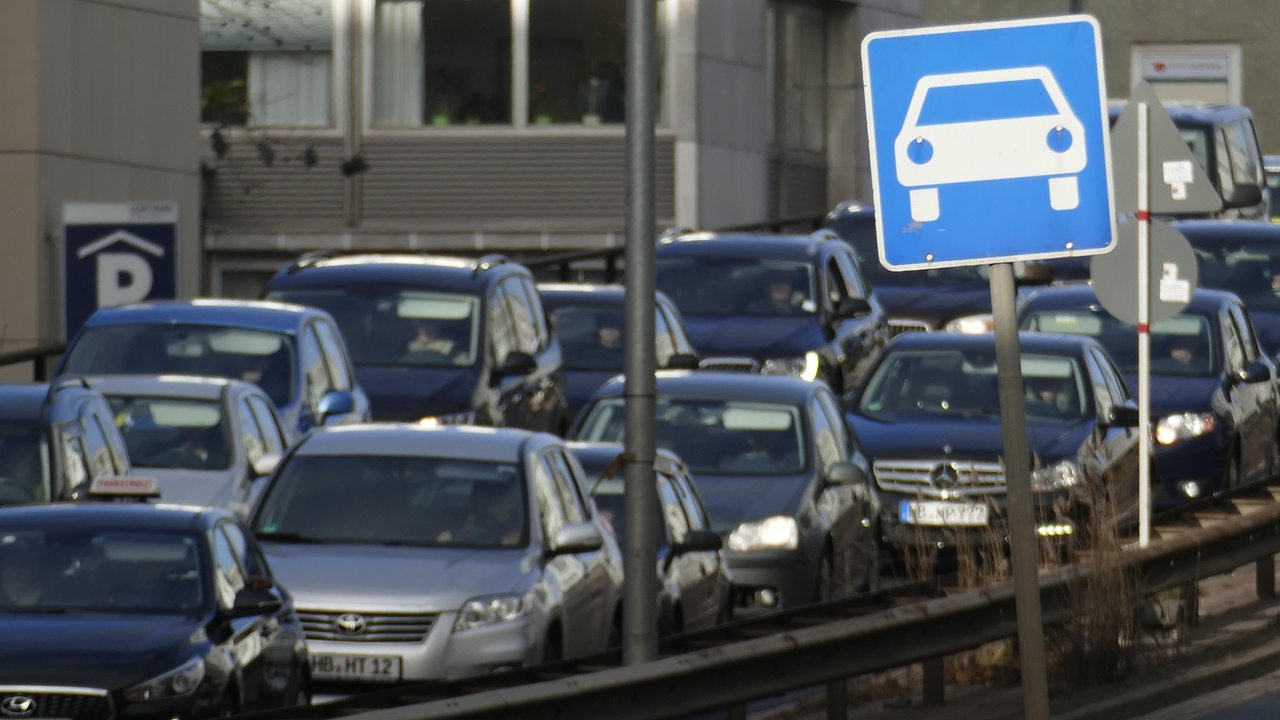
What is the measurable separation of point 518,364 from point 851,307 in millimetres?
4566

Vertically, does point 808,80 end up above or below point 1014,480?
above

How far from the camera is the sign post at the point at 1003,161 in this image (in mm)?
7906

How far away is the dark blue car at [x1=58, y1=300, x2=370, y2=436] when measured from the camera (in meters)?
19.5

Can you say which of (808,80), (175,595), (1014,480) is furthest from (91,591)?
(808,80)

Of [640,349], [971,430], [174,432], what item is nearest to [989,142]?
[640,349]

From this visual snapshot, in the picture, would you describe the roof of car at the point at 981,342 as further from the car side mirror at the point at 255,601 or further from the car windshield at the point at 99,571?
the car windshield at the point at 99,571

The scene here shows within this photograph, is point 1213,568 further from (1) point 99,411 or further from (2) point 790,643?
(1) point 99,411

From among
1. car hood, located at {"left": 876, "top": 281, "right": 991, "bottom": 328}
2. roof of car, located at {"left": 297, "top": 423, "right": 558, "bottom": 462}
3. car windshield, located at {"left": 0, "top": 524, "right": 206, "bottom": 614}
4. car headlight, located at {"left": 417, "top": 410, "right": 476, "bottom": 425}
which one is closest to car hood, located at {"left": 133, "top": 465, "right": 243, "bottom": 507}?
roof of car, located at {"left": 297, "top": 423, "right": 558, "bottom": 462}

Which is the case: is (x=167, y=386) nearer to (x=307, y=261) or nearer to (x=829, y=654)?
(x=307, y=261)

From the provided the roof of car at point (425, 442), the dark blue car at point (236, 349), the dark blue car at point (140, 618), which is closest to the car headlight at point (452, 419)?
the dark blue car at point (236, 349)

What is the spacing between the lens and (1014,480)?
7891 millimetres

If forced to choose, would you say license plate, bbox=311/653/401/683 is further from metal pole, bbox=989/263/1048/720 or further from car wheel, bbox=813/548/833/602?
metal pole, bbox=989/263/1048/720

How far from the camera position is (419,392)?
801 inches

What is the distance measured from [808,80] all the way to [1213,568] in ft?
95.0
